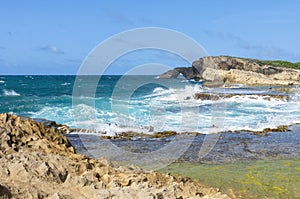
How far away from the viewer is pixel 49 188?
4605 millimetres

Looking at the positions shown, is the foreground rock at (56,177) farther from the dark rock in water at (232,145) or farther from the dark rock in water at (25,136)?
the dark rock in water at (232,145)

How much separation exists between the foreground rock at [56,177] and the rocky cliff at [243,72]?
66811 millimetres

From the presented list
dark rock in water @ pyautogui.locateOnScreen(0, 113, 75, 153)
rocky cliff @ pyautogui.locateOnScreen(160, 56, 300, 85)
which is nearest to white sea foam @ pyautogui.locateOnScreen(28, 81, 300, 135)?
dark rock in water @ pyautogui.locateOnScreen(0, 113, 75, 153)

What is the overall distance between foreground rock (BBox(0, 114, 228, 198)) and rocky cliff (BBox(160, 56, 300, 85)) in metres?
66.8

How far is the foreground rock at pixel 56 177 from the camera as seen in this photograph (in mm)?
4518

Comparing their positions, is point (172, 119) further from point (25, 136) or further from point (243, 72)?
point (243, 72)

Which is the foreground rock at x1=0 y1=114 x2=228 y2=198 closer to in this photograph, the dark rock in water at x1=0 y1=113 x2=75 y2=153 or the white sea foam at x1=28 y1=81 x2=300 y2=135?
the dark rock in water at x1=0 y1=113 x2=75 y2=153

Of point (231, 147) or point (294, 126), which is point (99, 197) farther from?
point (294, 126)

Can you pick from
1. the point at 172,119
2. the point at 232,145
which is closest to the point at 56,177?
the point at 232,145

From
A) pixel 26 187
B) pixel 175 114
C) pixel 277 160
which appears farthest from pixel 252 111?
pixel 26 187

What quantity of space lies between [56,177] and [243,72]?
7549 cm

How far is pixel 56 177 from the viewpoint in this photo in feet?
16.1

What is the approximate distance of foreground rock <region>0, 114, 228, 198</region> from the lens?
4518 mm

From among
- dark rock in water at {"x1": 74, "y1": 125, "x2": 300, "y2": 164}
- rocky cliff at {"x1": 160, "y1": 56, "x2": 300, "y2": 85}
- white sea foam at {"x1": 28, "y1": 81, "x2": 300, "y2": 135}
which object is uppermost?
rocky cliff at {"x1": 160, "y1": 56, "x2": 300, "y2": 85}
